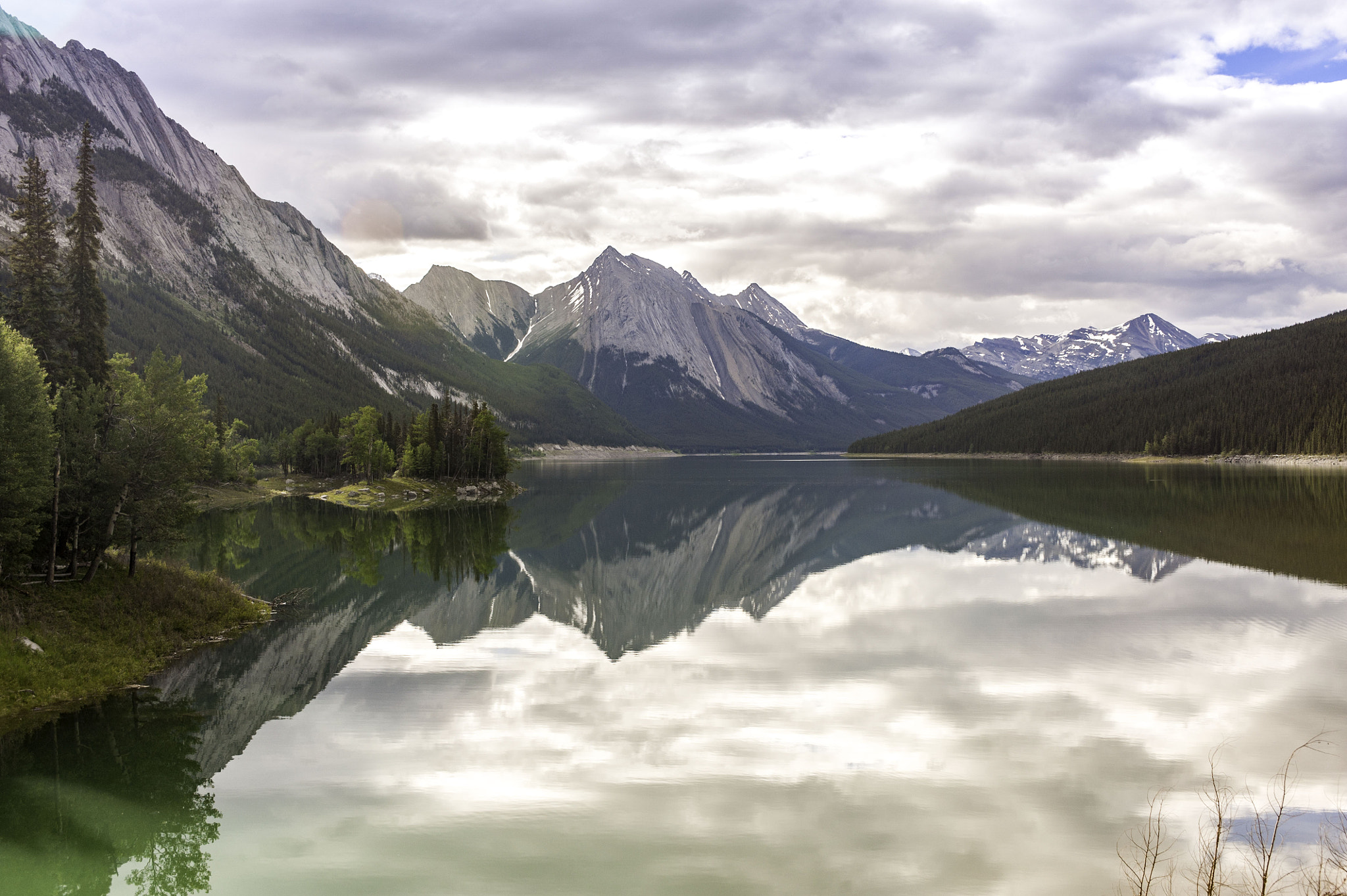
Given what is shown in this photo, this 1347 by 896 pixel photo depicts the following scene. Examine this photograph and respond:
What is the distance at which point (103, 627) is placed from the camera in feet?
97.8

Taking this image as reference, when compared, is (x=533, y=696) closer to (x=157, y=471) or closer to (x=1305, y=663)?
(x=157, y=471)

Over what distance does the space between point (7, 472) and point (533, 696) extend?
59.7ft

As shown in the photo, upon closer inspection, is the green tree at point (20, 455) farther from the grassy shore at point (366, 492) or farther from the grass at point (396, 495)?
the grass at point (396, 495)

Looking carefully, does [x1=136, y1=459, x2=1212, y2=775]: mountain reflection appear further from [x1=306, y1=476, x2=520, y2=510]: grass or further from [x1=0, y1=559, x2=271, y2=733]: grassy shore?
[x1=306, y1=476, x2=520, y2=510]: grass

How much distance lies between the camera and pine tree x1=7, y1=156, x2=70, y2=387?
45438mm

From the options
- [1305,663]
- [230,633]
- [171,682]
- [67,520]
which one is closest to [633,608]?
[230,633]

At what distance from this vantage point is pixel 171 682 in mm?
27234

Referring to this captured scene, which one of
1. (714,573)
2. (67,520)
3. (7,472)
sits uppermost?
(7,472)

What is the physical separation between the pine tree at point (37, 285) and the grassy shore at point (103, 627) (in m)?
15.7

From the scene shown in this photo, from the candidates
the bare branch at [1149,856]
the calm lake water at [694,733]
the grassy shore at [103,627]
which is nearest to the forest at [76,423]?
the grassy shore at [103,627]

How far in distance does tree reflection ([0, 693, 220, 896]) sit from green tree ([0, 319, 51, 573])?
8101 mm

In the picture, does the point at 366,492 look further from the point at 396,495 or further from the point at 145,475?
the point at 145,475

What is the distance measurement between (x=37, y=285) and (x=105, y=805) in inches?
1595

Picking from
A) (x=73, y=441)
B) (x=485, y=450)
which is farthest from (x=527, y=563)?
(x=485, y=450)
